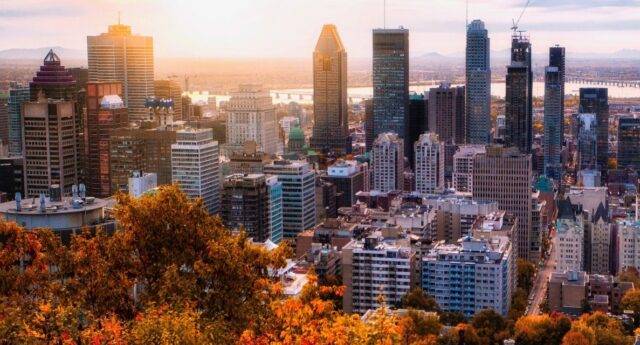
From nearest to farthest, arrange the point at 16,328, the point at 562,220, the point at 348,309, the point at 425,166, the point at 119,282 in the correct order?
the point at 16,328 → the point at 119,282 → the point at 348,309 → the point at 562,220 → the point at 425,166

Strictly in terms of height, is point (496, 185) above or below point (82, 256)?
below

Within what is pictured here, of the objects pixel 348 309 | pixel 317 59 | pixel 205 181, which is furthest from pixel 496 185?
pixel 317 59

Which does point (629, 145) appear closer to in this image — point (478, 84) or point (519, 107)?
point (519, 107)

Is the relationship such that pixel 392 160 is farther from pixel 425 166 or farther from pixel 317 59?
pixel 317 59

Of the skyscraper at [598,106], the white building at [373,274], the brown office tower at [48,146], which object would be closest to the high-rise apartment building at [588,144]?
the skyscraper at [598,106]

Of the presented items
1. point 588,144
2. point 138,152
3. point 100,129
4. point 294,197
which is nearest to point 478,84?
point 588,144

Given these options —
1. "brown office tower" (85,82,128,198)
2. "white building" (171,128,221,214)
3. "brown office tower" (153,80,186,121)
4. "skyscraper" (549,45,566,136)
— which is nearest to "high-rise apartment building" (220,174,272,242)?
"white building" (171,128,221,214)

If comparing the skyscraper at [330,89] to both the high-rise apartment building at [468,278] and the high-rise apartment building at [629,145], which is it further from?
the high-rise apartment building at [468,278]
